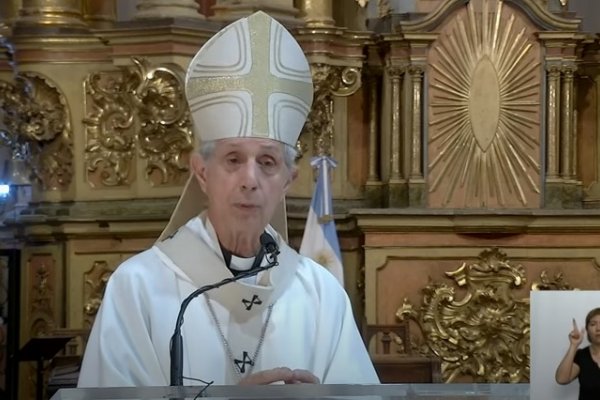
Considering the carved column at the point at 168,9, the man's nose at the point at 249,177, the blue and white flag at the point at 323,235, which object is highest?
the carved column at the point at 168,9

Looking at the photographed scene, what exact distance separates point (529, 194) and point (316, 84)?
1.52 m

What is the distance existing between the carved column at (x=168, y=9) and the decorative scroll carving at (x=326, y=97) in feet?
2.70

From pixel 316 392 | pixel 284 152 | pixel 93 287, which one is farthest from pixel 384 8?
pixel 316 392

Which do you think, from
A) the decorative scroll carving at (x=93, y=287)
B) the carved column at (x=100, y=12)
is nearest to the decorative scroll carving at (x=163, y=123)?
the decorative scroll carving at (x=93, y=287)

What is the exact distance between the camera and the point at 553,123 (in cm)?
970

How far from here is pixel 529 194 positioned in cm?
962

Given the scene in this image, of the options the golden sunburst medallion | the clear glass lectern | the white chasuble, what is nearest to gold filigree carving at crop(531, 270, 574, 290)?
the golden sunburst medallion

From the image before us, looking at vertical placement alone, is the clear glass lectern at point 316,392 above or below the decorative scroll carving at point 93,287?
above

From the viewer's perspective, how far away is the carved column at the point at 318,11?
379 inches

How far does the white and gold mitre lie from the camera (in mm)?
4371

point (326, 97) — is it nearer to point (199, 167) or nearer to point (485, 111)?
point (485, 111)

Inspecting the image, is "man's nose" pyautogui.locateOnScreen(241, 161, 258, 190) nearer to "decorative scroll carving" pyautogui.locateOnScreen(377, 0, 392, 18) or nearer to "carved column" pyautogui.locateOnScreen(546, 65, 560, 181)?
"carved column" pyautogui.locateOnScreen(546, 65, 560, 181)

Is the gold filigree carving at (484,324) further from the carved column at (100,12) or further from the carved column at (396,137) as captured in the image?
the carved column at (100,12)

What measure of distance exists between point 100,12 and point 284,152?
19.9ft
